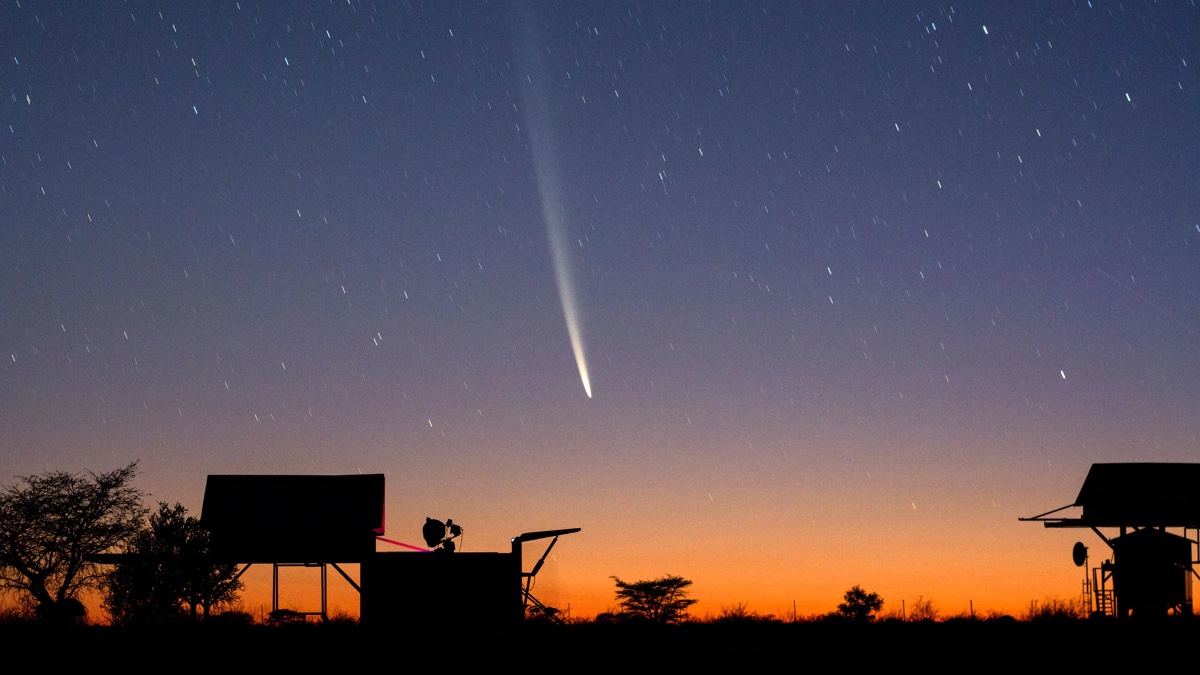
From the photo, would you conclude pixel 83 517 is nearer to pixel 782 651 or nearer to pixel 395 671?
pixel 395 671

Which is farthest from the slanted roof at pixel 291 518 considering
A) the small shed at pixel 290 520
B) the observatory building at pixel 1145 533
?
the observatory building at pixel 1145 533

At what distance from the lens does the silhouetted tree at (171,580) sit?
41438 millimetres

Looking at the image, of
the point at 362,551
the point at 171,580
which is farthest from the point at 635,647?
the point at 171,580

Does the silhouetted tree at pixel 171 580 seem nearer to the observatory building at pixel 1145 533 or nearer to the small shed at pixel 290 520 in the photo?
the small shed at pixel 290 520

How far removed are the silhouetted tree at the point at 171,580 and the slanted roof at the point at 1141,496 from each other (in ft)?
111

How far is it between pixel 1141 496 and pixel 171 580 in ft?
122

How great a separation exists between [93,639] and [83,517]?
24.1 m

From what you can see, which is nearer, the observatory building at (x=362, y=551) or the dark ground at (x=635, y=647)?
the dark ground at (x=635, y=647)

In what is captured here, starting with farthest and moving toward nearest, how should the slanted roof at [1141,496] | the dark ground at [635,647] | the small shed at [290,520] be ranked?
the slanted roof at [1141,496] < the small shed at [290,520] < the dark ground at [635,647]

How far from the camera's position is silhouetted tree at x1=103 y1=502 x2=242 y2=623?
41438 millimetres

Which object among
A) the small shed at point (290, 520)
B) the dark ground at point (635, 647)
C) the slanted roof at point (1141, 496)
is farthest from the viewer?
the slanted roof at point (1141, 496)

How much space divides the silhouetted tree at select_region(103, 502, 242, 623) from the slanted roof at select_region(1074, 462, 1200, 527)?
33.8 meters

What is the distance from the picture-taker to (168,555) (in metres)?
41.2

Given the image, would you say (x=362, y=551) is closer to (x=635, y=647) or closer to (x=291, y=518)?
(x=291, y=518)
